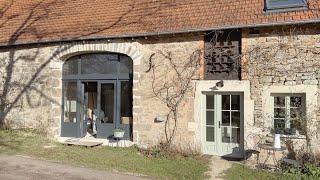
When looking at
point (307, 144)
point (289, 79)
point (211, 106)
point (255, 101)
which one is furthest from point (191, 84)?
point (307, 144)

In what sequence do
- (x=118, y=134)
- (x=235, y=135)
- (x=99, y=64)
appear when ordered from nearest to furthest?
(x=235, y=135) < (x=118, y=134) < (x=99, y=64)

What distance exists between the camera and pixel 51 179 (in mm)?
6535

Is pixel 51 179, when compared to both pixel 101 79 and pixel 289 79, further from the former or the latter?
pixel 289 79

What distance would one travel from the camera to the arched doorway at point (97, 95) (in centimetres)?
1097

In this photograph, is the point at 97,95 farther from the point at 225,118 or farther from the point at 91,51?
the point at 225,118

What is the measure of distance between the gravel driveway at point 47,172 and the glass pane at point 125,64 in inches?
162

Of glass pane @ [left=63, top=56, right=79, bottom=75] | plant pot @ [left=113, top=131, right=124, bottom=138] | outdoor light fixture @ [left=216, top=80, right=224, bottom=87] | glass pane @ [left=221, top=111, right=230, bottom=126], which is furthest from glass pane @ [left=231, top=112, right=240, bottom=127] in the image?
glass pane @ [left=63, top=56, right=79, bottom=75]

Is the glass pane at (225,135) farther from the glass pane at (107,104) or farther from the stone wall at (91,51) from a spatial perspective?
the glass pane at (107,104)

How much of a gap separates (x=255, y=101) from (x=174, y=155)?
107 inches

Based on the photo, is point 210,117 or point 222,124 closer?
point 222,124

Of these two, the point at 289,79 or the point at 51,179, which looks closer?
the point at 51,179

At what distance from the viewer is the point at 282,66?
29.2 ft

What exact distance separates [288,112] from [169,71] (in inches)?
142

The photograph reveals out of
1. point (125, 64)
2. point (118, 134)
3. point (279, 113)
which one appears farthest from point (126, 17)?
point (279, 113)
